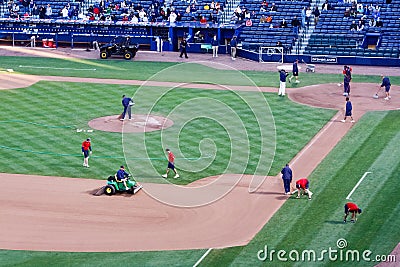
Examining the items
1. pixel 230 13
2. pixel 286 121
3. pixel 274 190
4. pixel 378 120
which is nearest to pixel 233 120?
pixel 286 121

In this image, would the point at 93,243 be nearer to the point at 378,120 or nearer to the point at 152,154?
the point at 152,154

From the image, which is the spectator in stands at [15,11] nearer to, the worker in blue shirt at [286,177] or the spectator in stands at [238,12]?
the spectator in stands at [238,12]

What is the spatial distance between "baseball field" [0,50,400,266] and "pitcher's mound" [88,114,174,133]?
0.17 meters

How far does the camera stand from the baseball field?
104ft

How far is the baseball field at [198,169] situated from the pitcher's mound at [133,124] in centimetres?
17

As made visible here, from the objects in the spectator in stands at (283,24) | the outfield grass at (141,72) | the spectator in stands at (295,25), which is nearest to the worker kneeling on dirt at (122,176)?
the outfield grass at (141,72)

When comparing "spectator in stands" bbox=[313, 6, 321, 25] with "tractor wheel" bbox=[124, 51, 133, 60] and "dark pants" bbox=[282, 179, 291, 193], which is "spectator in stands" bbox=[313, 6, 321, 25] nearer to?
"tractor wheel" bbox=[124, 51, 133, 60]

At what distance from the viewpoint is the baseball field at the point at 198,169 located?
31.6 meters

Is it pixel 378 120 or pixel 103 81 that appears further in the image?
pixel 103 81

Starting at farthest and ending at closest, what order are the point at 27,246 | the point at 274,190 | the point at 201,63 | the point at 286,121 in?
the point at 201,63 < the point at 286,121 < the point at 274,190 < the point at 27,246

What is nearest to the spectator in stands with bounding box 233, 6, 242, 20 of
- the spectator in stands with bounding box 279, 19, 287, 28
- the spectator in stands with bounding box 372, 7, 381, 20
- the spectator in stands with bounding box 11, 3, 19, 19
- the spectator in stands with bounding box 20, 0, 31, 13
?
the spectator in stands with bounding box 279, 19, 287, 28

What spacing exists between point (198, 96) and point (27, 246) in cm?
2687

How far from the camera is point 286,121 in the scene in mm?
50844

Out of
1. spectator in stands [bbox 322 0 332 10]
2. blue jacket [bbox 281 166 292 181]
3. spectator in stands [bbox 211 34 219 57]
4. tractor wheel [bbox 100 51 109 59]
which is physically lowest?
blue jacket [bbox 281 166 292 181]
